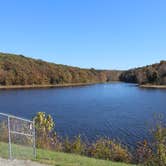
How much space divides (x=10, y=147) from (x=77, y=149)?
6775mm

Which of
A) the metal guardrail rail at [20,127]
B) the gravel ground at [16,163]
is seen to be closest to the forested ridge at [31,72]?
the metal guardrail rail at [20,127]

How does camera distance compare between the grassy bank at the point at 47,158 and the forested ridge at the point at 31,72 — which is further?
the forested ridge at the point at 31,72

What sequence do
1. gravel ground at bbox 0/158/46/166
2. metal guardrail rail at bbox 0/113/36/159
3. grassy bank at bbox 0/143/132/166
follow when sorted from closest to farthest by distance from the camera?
gravel ground at bbox 0/158/46/166, grassy bank at bbox 0/143/132/166, metal guardrail rail at bbox 0/113/36/159

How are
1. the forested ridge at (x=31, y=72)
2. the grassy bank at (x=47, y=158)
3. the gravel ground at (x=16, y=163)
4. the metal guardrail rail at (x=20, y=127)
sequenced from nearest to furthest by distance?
the gravel ground at (x=16, y=163), the grassy bank at (x=47, y=158), the metal guardrail rail at (x=20, y=127), the forested ridge at (x=31, y=72)

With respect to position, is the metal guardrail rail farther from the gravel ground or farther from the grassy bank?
the gravel ground

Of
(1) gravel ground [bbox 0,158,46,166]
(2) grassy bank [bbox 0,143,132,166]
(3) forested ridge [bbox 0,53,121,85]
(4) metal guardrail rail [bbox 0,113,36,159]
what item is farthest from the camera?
(3) forested ridge [bbox 0,53,121,85]

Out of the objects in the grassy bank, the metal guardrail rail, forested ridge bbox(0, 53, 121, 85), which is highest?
forested ridge bbox(0, 53, 121, 85)

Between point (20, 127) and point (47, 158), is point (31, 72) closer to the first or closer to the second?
point (47, 158)

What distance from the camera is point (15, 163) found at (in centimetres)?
1093

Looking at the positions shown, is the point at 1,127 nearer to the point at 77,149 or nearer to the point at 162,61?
the point at 77,149

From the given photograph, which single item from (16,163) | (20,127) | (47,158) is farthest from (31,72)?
(16,163)

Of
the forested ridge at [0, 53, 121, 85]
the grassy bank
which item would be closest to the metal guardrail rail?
the grassy bank

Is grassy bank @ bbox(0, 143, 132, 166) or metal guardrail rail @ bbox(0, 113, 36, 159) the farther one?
metal guardrail rail @ bbox(0, 113, 36, 159)

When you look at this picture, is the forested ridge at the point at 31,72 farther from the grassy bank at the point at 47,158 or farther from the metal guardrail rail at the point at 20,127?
the metal guardrail rail at the point at 20,127
